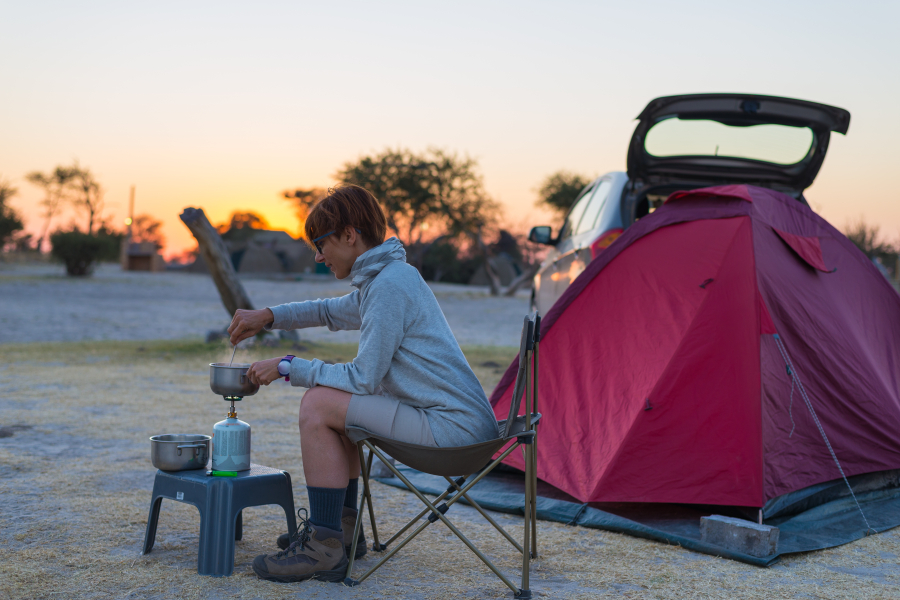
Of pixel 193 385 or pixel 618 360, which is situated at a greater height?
pixel 618 360

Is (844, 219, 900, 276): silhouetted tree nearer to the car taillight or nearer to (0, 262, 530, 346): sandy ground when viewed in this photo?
(0, 262, 530, 346): sandy ground

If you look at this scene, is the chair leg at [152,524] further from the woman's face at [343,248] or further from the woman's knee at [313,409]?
the woman's face at [343,248]

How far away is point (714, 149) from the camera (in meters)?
4.45

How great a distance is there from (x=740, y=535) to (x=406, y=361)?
149 centimetres

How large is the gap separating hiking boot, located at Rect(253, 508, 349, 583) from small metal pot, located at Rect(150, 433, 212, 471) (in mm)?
418

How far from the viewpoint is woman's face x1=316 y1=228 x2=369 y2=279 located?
2576mm

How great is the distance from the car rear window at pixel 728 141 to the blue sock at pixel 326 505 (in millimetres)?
2873

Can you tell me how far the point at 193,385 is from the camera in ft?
23.1

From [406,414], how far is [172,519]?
1327 millimetres

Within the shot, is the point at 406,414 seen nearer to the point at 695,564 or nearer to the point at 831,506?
the point at 695,564

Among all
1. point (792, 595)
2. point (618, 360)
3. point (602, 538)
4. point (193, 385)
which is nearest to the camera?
point (792, 595)

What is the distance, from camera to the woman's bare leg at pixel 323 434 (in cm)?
245

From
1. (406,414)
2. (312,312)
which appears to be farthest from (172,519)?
(406,414)

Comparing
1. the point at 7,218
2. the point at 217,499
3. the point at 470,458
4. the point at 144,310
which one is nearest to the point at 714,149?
the point at 470,458
